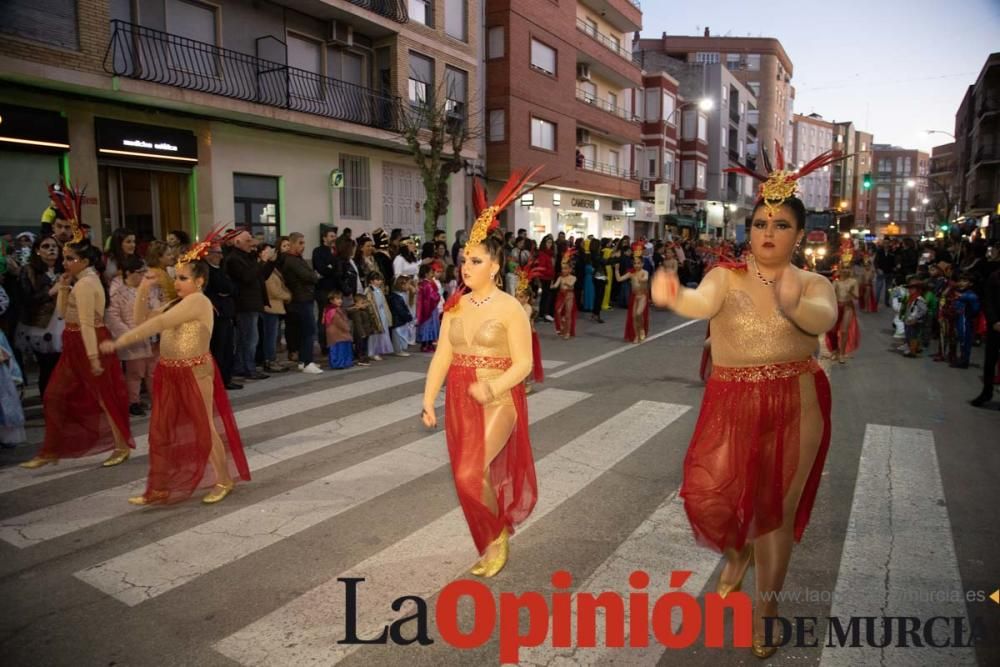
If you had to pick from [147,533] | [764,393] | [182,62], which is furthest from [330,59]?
[764,393]

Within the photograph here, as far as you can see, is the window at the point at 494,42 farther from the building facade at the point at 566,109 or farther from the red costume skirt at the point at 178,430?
the red costume skirt at the point at 178,430

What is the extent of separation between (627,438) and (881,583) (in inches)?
119

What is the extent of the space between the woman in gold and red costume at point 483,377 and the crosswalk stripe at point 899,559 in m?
1.77

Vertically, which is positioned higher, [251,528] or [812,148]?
[812,148]

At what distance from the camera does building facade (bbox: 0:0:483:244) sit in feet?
41.7

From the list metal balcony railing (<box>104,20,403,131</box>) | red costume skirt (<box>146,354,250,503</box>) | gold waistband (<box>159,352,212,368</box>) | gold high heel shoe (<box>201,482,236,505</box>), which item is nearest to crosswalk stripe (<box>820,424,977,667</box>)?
gold high heel shoe (<box>201,482,236,505</box>)

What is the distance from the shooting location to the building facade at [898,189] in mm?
137250

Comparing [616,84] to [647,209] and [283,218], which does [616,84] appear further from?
[283,218]

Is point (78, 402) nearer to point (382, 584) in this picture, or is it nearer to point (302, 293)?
point (382, 584)

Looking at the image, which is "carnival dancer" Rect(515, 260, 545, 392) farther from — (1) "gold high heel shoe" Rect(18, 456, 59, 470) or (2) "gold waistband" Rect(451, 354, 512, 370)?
(1) "gold high heel shoe" Rect(18, 456, 59, 470)

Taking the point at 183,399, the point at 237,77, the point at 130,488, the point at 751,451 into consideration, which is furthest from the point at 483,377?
the point at 237,77

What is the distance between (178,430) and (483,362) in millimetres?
2670

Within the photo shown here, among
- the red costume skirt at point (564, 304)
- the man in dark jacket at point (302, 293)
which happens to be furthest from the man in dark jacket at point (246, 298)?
the red costume skirt at point (564, 304)

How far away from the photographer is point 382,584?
373cm
